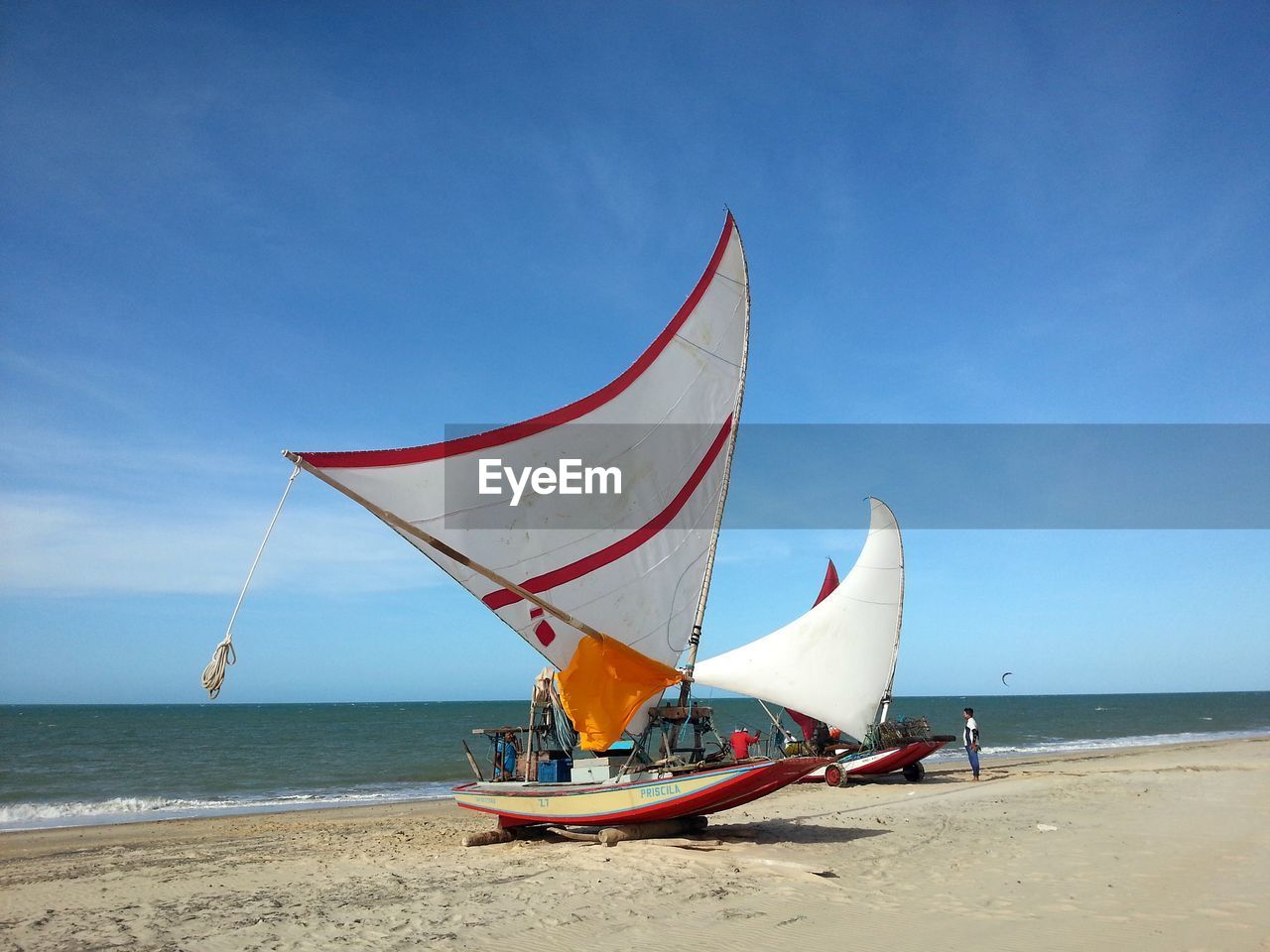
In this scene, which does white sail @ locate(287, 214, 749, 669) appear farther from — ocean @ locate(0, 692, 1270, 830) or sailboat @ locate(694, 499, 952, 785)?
ocean @ locate(0, 692, 1270, 830)

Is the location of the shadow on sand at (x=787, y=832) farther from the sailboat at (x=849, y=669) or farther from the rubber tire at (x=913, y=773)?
the rubber tire at (x=913, y=773)

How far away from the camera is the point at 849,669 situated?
21781mm

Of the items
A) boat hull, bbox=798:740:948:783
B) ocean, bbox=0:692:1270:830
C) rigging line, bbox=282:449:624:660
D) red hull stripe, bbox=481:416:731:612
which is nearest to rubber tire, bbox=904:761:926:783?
boat hull, bbox=798:740:948:783

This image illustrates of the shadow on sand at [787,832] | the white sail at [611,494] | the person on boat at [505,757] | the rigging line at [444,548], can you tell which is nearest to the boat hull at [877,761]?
the shadow on sand at [787,832]

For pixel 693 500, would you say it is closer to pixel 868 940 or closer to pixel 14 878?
Result: pixel 868 940

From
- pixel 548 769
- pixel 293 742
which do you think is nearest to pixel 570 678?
pixel 548 769

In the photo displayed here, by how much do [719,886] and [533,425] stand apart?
229 inches

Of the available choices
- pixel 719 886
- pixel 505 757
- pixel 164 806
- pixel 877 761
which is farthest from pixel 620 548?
pixel 164 806

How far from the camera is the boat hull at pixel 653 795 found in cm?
1093

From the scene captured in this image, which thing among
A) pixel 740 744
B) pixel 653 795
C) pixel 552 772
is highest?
pixel 740 744

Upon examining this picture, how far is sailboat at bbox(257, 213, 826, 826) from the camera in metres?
10.2

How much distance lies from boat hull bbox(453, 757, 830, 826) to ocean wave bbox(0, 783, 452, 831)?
43.3 feet

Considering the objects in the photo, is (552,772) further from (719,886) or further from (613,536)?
Answer: (719,886)

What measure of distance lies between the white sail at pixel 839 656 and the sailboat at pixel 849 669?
25 mm
